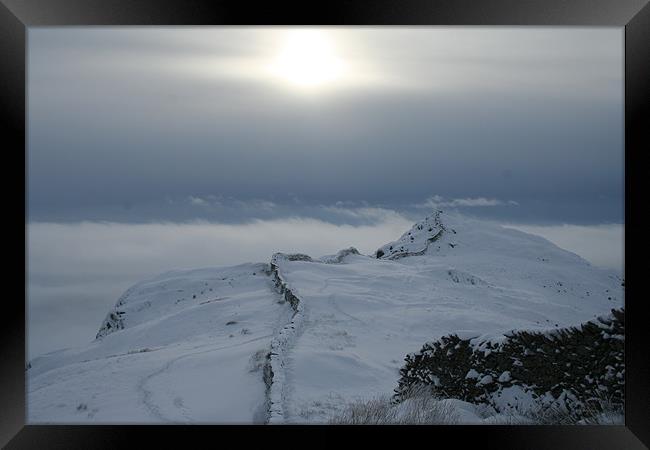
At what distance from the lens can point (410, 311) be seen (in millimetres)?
13734

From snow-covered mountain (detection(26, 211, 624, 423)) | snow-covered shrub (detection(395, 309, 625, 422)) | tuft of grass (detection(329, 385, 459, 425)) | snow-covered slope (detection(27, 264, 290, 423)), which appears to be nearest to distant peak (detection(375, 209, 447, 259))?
snow-covered mountain (detection(26, 211, 624, 423))

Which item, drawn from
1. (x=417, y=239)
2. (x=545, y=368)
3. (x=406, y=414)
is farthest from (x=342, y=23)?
(x=417, y=239)

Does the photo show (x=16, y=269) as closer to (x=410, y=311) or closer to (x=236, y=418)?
(x=236, y=418)

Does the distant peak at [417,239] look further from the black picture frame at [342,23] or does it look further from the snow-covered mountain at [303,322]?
the black picture frame at [342,23]

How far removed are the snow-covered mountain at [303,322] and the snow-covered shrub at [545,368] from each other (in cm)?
26

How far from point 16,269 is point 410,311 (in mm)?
10442

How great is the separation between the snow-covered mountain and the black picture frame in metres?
2.16

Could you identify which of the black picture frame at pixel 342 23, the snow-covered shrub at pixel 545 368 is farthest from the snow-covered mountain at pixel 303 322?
the black picture frame at pixel 342 23

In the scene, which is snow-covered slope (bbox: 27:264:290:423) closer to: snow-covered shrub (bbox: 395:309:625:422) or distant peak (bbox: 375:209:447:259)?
snow-covered shrub (bbox: 395:309:625:422)

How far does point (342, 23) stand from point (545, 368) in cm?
444

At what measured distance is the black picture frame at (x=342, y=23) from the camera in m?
4.28

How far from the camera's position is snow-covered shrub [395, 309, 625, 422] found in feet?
20.0

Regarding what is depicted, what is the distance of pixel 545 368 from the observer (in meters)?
6.45

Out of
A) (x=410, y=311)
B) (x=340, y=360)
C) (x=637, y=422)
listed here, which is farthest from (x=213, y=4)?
(x=410, y=311)
